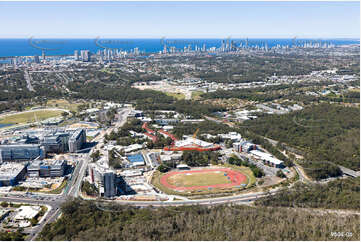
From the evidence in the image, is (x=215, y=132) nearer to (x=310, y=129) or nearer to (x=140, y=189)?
(x=310, y=129)

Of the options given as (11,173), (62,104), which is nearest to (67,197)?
(11,173)

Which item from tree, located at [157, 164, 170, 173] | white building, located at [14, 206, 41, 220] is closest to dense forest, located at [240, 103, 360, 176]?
tree, located at [157, 164, 170, 173]

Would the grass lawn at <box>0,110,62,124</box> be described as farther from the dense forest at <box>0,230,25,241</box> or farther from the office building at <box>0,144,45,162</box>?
the dense forest at <box>0,230,25,241</box>

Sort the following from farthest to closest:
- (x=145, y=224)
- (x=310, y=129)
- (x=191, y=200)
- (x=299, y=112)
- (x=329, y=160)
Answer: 1. (x=299, y=112)
2. (x=310, y=129)
3. (x=329, y=160)
4. (x=191, y=200)
5. (x=145, y=224)

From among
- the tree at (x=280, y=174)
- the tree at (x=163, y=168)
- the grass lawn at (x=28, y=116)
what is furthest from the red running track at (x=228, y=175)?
the grass lawn at (x=28, y=116)

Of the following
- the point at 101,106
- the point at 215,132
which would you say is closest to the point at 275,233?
the point at 215,132

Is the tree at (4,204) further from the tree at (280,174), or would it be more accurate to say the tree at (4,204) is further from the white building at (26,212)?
the tree at (280,174)

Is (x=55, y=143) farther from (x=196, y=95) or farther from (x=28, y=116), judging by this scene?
(x=196, y=95)
